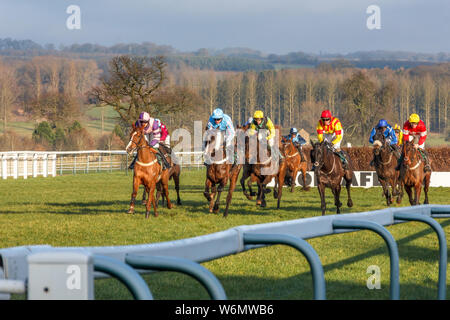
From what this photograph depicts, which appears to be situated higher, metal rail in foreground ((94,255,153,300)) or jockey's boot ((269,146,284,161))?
metal rail in foreground ((94,255,153,300))

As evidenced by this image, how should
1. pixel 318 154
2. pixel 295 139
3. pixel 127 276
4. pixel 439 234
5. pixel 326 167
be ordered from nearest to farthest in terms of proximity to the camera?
pixel 127 276, pixel 439 234, pixel 318 154, pixel 326 167, pixel 295 139

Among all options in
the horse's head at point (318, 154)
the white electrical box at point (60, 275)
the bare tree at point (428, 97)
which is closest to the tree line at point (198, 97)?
the bare tree at point (428, 97)

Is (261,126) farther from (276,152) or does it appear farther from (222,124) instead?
(222,124)

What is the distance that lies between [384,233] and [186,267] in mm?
1659

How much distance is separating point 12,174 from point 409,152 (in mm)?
19384

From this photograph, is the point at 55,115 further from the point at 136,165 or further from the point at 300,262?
the point at 300,262

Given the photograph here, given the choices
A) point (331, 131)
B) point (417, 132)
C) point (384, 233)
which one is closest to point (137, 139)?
point (331, 131)

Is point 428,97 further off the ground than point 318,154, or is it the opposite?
point 428,97

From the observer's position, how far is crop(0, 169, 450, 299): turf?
18.3ft

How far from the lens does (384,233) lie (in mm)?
3477

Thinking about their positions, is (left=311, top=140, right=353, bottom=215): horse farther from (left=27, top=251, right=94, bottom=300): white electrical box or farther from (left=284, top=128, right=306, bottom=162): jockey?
(left=27, top=251, right=94, bottom=300): white electrical box

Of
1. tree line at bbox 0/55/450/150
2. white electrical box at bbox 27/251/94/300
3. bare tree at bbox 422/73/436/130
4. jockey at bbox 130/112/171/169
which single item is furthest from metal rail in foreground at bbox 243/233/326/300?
bare tree at bbox 422/73/436/130

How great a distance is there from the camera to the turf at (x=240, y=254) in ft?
18.3

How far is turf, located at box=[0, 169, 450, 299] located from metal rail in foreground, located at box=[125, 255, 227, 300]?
291 cm
